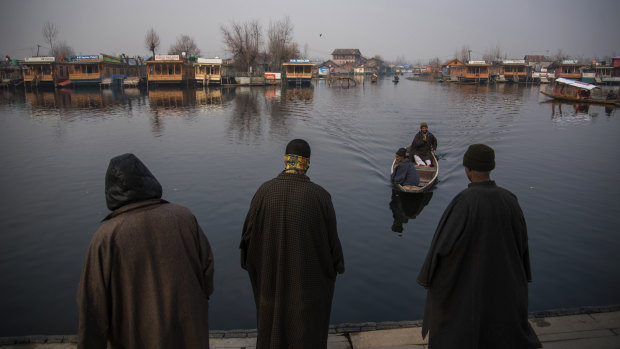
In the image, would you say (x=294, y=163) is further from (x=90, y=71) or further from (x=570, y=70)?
(x=570, y=70)

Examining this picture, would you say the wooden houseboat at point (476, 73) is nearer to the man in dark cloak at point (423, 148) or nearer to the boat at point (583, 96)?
the boat at point (583, 96)

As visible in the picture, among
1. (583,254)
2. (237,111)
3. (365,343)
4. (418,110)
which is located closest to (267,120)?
(237,111)

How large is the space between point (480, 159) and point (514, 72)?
A: 3482 inches

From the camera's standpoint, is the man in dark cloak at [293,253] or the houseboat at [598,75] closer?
the man in dark cloak at [293,253]

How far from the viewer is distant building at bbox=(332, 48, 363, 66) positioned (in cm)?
13288

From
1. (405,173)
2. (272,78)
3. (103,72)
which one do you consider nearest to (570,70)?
(272,78)

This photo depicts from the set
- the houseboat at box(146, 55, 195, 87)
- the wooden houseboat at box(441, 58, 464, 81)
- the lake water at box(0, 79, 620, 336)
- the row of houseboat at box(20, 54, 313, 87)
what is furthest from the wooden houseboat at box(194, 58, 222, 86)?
the wooden houseboat at box(441, 58, 464, 81)

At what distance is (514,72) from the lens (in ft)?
258

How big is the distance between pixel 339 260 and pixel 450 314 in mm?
926

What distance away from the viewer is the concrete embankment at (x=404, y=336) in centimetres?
368

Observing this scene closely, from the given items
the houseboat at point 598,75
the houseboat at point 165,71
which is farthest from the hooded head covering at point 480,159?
the houseboat at point 598,75

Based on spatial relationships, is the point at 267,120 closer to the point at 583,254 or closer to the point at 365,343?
the point at 583,254

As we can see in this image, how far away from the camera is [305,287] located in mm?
2928

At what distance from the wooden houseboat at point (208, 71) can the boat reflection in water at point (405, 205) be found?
2003 inches
